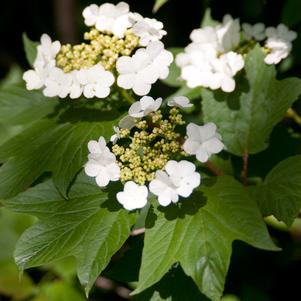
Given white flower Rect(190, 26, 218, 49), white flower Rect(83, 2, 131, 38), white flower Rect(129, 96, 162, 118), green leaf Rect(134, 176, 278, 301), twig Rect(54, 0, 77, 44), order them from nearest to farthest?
1. green leaf Rect(134, 176, 278, 301)
2. white flower Rect(129, 96, 162, 118)
3. white flower Rect(83, 2, 131, 38)
4. white flower Rect(190, 26, 218, 49)
5. twig Rect(54, 0, 77, 44)

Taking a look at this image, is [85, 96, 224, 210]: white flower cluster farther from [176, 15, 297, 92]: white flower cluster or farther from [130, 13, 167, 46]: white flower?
[176, 15, 297, 92]: white flower cluster

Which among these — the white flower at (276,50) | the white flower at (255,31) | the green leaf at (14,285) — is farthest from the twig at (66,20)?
the white flower at (276,50)

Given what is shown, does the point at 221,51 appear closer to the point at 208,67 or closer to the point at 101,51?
the point at 208,67

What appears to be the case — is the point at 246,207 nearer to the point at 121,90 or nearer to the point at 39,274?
the point at 121,90

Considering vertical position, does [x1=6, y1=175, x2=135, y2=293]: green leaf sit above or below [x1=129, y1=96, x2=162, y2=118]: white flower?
below

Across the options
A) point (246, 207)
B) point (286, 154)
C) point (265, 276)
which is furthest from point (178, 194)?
point (265, 276)

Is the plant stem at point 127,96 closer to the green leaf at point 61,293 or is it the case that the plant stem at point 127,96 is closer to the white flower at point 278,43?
the white flower at point 278,43

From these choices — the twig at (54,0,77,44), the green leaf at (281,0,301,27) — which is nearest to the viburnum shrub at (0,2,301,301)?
the green leaf at (281,0,301,27)
